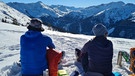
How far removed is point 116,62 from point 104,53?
4838mm

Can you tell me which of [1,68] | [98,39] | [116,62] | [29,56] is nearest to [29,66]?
[29,56]

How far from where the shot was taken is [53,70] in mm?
6328

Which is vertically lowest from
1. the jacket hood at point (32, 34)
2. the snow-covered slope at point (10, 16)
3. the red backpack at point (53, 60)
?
the red backpack at point (53, 60)

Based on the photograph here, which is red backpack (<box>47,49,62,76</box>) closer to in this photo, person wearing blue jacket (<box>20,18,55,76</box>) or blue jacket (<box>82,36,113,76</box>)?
person wearing blue jacket (<box>20,18,55,76</box>)

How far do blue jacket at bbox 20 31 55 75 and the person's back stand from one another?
1.00 m

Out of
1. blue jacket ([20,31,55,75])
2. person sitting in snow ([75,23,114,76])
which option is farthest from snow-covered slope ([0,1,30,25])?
person sitting in snow ([75,23,114,76])

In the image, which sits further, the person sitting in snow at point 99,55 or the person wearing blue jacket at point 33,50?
the person wearing blue jacket at point 33,50

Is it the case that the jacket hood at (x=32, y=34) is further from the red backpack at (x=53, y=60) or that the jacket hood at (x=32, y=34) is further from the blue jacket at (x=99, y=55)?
the blue jacket at (x=99, y=55)

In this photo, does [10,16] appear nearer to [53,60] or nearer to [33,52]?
[53,60]

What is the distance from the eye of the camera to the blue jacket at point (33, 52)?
609cm

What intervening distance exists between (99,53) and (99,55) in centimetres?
4

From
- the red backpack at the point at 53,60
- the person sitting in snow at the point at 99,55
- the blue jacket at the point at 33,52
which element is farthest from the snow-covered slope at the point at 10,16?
the person sitting in snow at the point at 99,55

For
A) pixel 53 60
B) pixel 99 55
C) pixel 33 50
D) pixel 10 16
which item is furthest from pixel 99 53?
pixel 10 16

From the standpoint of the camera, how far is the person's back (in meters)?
5.84
